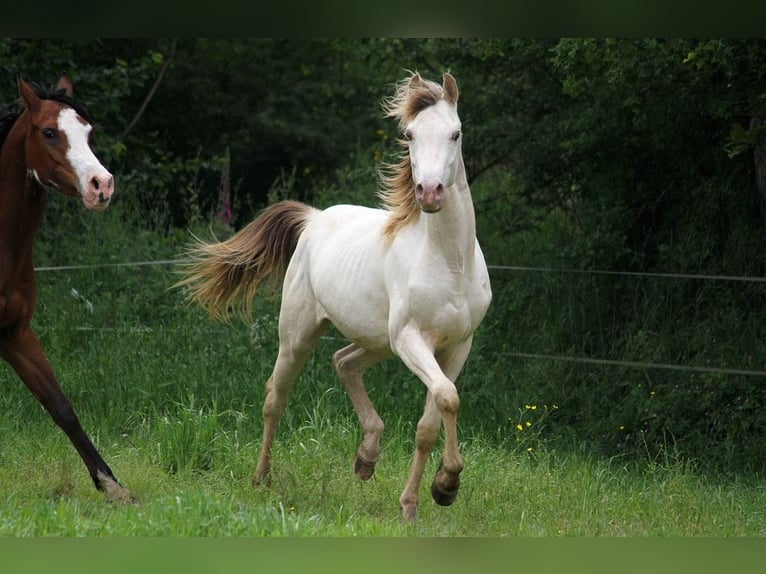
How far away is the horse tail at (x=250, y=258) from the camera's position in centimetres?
704

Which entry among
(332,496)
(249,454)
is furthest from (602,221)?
(332,496)

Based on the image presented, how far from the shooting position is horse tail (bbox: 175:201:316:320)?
23.1 ft

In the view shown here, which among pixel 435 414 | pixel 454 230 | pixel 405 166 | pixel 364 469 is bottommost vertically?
pixel 364 469

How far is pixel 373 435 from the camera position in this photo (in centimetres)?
612

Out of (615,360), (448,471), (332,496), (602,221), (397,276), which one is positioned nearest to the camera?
(448,471)

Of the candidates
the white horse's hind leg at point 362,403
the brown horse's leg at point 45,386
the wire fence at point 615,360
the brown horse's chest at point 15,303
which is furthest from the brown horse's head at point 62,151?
the wire fence at point 615,360

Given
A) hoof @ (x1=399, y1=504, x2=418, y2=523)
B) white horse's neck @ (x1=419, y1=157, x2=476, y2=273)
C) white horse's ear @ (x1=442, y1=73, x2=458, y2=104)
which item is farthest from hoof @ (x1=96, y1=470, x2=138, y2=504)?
white horse's ear @ (x1=442, y1=73, x2=458, y2=104)

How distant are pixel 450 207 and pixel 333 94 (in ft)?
45.1

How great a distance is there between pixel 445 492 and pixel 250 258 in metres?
2.45

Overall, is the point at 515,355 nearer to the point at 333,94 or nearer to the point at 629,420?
the point at 629,420

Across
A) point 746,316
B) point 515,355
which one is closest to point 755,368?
point 746,316

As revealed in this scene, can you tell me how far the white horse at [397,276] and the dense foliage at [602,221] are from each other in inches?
82.1

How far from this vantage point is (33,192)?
5.66m

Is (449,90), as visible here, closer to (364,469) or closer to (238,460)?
(364,469)
